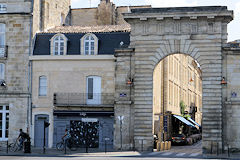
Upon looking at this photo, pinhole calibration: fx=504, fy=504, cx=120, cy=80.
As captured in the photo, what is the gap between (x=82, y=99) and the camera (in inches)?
1420

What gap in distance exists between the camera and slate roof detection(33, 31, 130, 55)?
120 ft

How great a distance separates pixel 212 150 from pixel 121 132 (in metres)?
6.14

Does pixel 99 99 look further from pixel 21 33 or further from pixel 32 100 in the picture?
pixel 21 33

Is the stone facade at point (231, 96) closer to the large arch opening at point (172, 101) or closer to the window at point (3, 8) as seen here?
the large arch opening at point (172, 101)

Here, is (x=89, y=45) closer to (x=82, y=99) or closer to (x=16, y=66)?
(x=82, y=99)

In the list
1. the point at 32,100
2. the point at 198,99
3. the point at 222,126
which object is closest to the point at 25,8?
the point at 32,100

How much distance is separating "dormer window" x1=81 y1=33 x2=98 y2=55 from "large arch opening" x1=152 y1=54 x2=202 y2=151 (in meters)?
5.63

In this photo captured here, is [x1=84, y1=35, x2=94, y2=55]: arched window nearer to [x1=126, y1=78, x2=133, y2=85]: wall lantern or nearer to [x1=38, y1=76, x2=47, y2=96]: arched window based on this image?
[x1=38, y1=76, x2=47, y2=96]: arched window

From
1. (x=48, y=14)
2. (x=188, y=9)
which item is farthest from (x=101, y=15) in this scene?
(x=188, y=9)

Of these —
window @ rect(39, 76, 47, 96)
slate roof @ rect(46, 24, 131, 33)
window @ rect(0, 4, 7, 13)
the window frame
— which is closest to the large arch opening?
slate roof @ rect(46, 24, 131, 33)

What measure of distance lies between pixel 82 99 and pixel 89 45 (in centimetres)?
398

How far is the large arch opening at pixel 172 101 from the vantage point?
1614 inches

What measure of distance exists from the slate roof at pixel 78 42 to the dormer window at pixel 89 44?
36cm

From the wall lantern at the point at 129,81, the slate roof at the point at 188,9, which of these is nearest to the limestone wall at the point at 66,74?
the wall lantern at the point at 129,81
